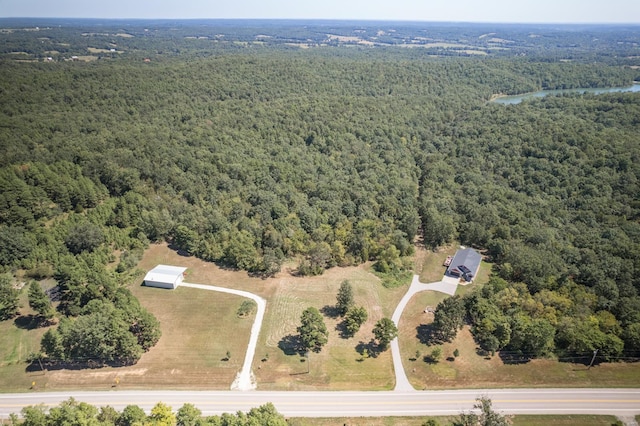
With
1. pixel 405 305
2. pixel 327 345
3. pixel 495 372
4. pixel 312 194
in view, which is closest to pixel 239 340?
pixel 327 345

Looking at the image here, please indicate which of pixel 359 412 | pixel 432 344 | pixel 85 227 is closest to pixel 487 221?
pixel 432 344

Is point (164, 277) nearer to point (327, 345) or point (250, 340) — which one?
point (250, 340)

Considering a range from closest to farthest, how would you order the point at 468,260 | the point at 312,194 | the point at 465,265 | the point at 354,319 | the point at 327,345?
the point at 327,345 < the point at 354,319 < the point at 465,265 < the point at 468,260 < the point at 312,194

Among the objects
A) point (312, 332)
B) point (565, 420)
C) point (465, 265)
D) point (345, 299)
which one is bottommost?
point (565, 420)

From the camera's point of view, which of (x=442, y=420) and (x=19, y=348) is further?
(x=19, y=348)

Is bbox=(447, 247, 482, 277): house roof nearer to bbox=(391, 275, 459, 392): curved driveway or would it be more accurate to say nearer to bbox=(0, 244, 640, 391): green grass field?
bbox=(391, 275, 459, 392): curved driveway
